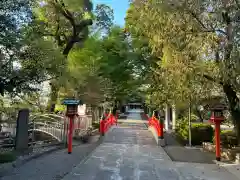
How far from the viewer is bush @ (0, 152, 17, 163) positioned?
871cm

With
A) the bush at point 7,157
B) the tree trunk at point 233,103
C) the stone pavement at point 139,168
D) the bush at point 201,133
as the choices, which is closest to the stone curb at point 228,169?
the stone pavement at point 139,168

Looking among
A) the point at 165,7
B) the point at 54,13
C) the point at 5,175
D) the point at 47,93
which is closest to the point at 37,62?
the point at 5,175

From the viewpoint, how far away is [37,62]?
9.60 meters

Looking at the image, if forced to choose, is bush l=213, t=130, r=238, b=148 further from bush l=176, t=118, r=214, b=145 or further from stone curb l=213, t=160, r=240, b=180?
stone curb l=213, t=160, r=240, b=180

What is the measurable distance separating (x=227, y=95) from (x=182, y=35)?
9.00ft

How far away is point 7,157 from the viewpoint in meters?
8.91

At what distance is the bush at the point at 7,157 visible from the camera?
871 cm

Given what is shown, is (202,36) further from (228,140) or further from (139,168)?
(228,140)

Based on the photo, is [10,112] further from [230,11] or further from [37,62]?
[230,11]

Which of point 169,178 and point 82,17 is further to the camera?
point 82,17

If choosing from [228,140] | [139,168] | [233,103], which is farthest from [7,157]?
[228,140]

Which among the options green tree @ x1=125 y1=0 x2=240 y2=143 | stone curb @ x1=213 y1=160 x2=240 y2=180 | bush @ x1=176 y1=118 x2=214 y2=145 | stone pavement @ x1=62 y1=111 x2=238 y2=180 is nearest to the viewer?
stone pavement @ x1=62 y1=111 x2=238 y2=180

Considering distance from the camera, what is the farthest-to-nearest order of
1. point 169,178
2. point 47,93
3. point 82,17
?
point 82,17 < point 47,93 < point 169,178

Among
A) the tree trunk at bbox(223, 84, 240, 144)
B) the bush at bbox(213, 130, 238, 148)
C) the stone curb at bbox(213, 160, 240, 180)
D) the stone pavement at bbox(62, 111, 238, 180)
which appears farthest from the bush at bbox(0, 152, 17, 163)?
the bush at bbox(213, 130, 238, 148)
